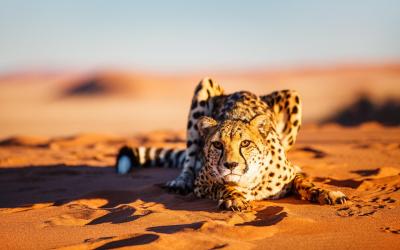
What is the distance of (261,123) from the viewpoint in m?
4.82

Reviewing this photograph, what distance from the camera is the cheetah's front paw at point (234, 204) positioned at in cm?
427

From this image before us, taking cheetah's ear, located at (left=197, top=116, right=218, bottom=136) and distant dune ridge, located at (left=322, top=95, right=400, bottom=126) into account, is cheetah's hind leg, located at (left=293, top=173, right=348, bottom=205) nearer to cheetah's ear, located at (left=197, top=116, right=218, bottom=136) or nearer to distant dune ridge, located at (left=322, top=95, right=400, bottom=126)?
cheetah's ear, located at (left=197, top=116, right=218, bottom=136)

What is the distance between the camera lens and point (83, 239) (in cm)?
359

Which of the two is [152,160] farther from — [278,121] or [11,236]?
[11,236]

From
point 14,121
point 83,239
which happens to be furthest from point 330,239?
point 14,121

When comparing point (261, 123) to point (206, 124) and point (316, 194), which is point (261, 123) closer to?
point (206, 124)

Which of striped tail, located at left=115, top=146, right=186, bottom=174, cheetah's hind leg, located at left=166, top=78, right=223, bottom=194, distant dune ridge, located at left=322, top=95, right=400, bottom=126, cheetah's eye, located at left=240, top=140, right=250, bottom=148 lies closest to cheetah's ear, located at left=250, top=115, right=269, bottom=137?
cheetah's eye, located at left=240, top=140, right=250, bottom=148

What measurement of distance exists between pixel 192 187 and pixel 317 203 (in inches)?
53.3

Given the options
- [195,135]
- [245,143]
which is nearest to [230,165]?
[245,143]

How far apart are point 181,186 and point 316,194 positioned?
1.35 metres

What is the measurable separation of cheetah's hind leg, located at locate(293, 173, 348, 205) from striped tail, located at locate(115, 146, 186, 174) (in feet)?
7.12

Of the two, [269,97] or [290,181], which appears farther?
[269,97]

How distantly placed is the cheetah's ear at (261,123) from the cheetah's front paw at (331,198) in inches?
27.2

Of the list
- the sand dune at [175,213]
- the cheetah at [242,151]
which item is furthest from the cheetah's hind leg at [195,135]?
the sand dune at [175,213]
